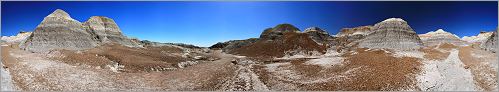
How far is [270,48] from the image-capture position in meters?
43.6

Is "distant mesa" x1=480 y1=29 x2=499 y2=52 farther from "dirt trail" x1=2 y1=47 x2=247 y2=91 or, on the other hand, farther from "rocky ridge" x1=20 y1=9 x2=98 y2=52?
"rocky ridge" x1=20 y1=9 x2=98 y2=52

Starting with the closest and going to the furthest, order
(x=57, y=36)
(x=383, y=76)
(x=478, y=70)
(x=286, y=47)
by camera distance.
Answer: (x=478, y=70), (x=383, y=76), (x=57, y=36), (x=286, y=47)

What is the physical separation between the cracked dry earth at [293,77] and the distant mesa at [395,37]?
442 inches

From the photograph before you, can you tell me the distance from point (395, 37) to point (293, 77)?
17228 mm

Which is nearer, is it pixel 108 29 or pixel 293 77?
pixel 293 77

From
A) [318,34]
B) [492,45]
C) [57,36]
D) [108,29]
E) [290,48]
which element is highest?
[108,29]

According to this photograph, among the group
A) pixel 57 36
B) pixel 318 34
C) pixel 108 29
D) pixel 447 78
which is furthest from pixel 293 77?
pixel 318 34

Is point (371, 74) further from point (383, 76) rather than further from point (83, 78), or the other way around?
point (83, 78)

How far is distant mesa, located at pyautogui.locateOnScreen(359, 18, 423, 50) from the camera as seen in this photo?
3259cm

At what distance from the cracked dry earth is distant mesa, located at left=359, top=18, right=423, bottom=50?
442 inches

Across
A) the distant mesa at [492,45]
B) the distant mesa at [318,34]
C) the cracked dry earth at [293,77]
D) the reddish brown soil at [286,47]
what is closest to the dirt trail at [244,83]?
the cracked dry earth at [293,77]

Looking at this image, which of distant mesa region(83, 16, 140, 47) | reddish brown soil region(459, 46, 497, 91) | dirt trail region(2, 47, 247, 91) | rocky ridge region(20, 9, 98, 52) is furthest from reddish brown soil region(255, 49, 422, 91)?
distant mesa region(83, 16, 140, 47)

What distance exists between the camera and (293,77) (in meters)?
21.0

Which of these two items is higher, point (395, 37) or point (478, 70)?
point (395, 37)
